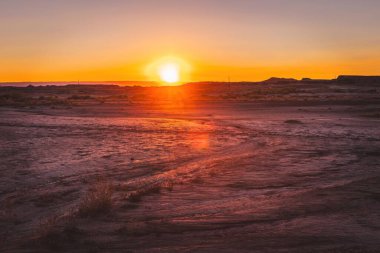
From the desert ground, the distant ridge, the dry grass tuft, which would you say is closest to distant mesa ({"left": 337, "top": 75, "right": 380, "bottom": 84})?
the distant ridge

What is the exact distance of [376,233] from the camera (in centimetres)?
853

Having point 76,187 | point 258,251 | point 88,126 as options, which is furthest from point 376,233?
point 88,126

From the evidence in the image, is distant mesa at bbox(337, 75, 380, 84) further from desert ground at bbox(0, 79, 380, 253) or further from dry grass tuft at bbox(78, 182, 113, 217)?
dry grass tuft at bbox(78, 182, 113, 217)

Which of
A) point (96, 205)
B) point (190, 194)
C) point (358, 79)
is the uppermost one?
point (358, 79)

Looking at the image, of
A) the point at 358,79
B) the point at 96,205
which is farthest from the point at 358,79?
the point at 96,205

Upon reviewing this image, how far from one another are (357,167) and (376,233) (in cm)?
697

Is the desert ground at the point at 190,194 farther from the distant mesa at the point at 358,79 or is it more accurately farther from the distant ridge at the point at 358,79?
the distant ridge at the point at 358,79

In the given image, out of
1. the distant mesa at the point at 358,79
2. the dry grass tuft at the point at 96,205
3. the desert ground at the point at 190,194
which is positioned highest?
the distant mesa at the point at 358,79

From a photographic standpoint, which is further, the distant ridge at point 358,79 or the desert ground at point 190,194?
the distant ridge at point 358,79

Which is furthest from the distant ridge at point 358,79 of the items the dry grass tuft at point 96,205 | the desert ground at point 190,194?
the dry grass tuft at point 96,205

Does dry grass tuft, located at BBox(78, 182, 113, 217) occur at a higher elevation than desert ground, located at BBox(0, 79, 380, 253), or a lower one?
higher

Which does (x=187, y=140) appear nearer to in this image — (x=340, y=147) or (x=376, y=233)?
(x=340, y=147)

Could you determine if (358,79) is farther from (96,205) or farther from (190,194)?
(96,205)

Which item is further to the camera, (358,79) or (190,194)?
(358,79)
